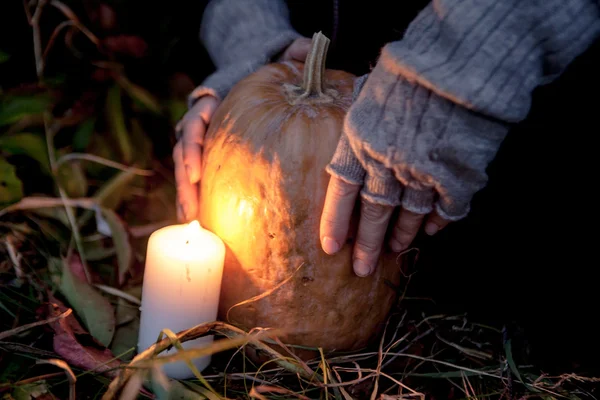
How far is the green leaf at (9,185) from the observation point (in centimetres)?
121

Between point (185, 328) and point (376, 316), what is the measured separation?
371mm

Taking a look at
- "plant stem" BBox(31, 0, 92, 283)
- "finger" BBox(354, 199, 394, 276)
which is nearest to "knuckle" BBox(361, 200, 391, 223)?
"finger" BBox(354, 199, 394, 276)

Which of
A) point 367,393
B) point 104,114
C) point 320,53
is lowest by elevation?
point 367,393

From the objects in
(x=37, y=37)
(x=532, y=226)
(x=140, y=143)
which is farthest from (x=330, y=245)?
(x=37, y=37)

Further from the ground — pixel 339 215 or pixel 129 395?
pixel 339 215

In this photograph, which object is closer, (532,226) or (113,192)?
(532,226)

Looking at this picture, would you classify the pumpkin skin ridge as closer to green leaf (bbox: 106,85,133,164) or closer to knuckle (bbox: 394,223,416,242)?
knuckle (bbox: 394,223,416,242)

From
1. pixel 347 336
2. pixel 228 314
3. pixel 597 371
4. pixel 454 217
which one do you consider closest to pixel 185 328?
pixel 228 314

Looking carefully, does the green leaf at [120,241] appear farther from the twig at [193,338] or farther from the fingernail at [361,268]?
the fingernail at [361,268]

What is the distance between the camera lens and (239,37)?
1.35 meters

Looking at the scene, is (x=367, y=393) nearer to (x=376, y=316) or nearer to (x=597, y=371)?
(x=376, y=316)

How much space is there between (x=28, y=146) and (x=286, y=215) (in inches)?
31.1

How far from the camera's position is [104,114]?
5.18ft

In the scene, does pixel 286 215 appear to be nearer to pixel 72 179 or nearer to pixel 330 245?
pixel 330 245
